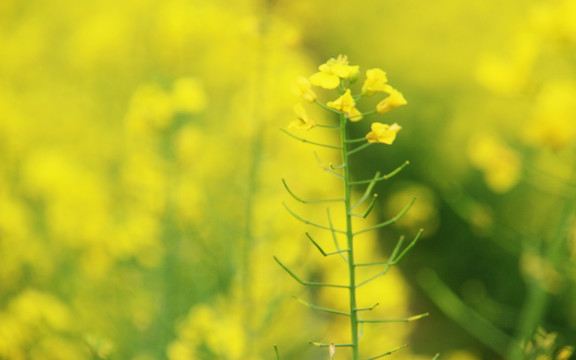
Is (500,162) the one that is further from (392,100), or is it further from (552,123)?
(392,100)

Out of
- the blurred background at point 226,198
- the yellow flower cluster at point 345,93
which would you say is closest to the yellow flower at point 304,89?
the yellow flower cluster at point 345,93

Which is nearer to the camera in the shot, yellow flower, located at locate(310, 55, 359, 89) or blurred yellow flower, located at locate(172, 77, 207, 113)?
yellow flower, located at locate(310, 55, 359, 89)

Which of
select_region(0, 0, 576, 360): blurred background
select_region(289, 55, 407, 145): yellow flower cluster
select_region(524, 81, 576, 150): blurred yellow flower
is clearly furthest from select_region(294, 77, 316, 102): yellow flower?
select_region(524, 81, 576, 150): blurred yellow flower

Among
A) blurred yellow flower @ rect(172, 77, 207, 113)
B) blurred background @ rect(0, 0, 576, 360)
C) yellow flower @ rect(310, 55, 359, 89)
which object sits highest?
yellow flower @ rect(310, 55, 359, 89)

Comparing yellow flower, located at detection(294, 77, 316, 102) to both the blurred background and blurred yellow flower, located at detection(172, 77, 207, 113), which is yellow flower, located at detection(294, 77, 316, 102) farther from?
blurred yellow flower, located at detection(172, 77, 207, 113)

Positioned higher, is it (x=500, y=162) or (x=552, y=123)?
(x=552, y=123)

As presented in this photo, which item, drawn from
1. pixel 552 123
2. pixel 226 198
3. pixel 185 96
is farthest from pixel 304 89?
pixel 226 198

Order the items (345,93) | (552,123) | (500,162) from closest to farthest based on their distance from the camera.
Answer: (345,93) → (552,123) → (500,162)

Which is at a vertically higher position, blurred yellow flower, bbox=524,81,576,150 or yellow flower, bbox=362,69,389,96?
yellow flower, bbox=362,69,389,96

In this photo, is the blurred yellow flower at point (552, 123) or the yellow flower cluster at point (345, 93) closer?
the yellow flower cluster at point (345, 93)

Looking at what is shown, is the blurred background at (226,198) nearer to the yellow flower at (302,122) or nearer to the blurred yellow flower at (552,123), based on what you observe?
the blurred yellow flower at (552,123)
